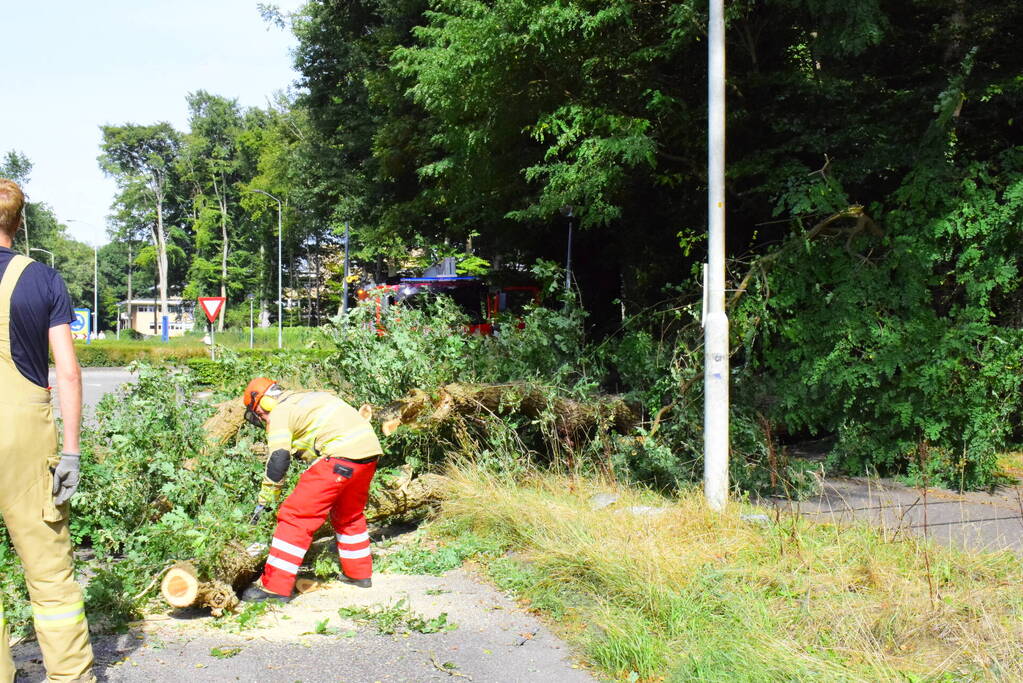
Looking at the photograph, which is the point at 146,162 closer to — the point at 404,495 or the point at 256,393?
the point at 404,495

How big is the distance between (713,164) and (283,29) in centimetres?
2382

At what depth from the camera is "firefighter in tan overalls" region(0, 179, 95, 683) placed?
3520 millimetres

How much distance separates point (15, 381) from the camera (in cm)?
354

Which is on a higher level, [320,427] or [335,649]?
[320,427]

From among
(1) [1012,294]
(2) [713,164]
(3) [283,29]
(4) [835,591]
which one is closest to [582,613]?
(4) [835,591]

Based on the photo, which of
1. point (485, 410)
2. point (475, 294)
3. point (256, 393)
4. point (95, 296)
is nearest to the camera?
point (256, 393)

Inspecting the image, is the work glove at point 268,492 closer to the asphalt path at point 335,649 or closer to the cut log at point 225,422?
the asphalt path at point 335,649

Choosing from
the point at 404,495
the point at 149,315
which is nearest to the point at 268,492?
the point at 404,495

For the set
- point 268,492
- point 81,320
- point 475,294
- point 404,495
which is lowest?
point 404,495

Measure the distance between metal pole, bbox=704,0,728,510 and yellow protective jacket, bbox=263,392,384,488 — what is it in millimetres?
2520

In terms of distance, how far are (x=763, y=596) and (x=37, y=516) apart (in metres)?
3.32

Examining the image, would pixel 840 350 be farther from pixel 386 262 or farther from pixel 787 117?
pixel 386 262

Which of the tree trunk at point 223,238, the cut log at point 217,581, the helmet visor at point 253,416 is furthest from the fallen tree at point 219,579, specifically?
the tree trunk at point 223,238

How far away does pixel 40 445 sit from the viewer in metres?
3.58
